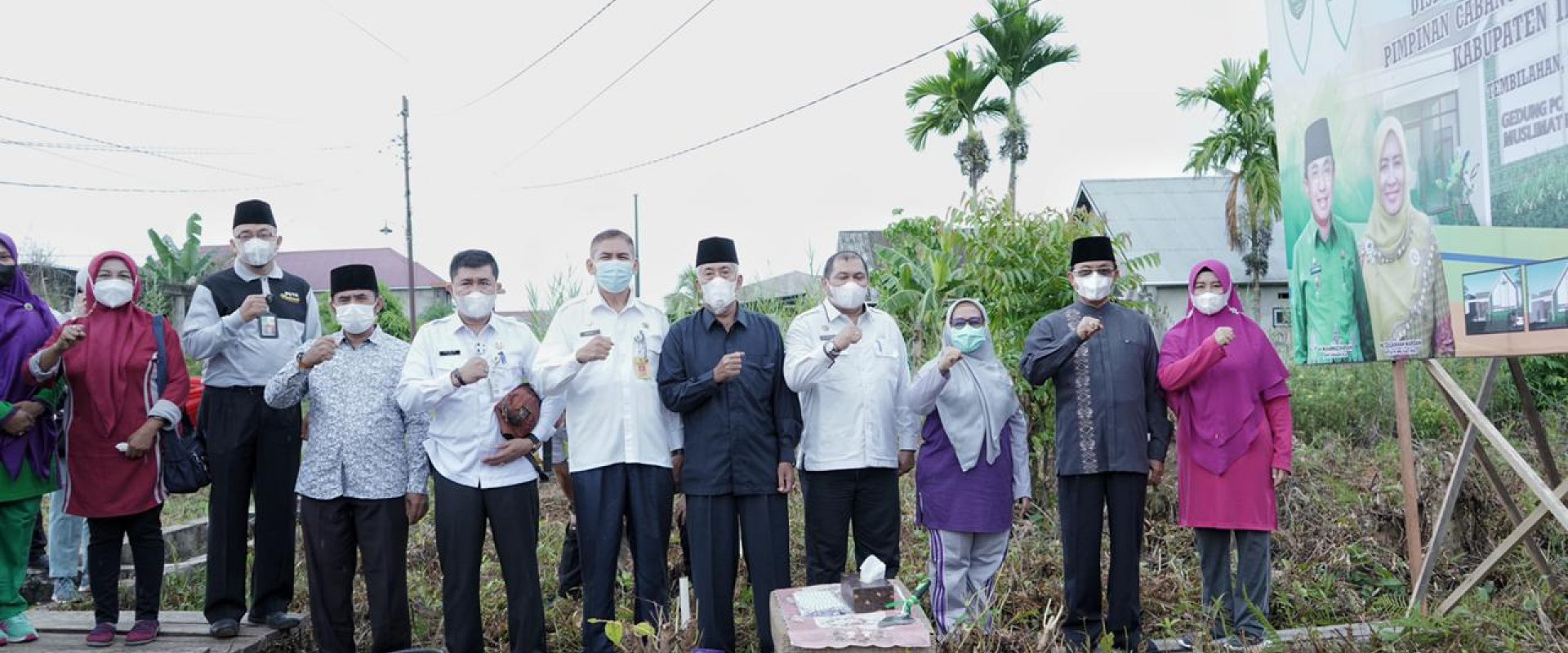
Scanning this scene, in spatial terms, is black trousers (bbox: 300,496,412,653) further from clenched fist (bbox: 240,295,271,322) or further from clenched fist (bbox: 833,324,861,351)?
clenched fist (bbox: 833,324,861,351)

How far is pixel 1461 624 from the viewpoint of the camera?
4188 mm

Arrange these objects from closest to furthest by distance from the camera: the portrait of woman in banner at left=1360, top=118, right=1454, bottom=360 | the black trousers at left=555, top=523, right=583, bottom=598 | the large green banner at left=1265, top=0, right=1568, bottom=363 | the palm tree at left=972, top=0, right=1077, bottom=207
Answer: the large green banner at left=1265, top=0, right=1568, bottom=363 < the portrait of woman in banner at left=1360, top=118, right=1454, bottom=360 < the black trousers at left=555, top=523, right=583, bottom=598 < the palm tree at left=972, top=0, right=1077, bottom=207

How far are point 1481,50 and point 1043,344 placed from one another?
2000 mm

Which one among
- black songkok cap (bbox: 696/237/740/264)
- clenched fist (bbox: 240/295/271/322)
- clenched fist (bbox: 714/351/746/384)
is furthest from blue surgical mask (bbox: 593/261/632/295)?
clenched fist (bbox: 240/295/271/322)

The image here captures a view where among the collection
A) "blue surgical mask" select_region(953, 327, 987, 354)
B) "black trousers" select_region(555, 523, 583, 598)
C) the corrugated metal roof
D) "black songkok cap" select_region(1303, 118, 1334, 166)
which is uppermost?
the corrugated metal roof

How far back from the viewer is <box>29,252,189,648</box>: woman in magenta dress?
15.0ft

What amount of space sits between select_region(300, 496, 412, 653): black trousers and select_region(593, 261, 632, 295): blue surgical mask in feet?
4.24

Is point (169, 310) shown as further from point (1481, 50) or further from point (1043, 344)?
point (1481, 50)

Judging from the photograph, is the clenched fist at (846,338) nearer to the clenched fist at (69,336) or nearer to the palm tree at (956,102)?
the clenched fist at (69,336)

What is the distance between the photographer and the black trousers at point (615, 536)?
457 centimetres

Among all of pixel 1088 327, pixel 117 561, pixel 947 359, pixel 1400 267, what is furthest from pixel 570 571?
pixel 1400 267

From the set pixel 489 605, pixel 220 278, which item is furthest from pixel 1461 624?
pixel 220 278

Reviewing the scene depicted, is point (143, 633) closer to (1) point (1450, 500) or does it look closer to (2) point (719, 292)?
(2) point (719, 292)

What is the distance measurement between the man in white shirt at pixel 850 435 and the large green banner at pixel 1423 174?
2.06 meters
